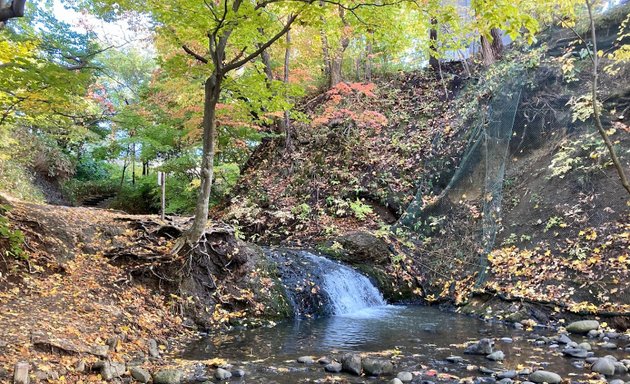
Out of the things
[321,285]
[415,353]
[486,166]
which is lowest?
[415,353]

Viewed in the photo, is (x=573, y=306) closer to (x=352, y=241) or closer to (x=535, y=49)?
(x=352, y=241)

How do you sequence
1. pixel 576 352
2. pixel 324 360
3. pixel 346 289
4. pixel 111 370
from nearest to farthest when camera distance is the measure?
pixel 111 370 → pixel 324 360 → pixel 576 352 → pixel 346 289

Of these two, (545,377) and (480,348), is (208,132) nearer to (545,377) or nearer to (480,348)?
(480,348)

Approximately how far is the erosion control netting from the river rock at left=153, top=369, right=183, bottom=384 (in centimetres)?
699

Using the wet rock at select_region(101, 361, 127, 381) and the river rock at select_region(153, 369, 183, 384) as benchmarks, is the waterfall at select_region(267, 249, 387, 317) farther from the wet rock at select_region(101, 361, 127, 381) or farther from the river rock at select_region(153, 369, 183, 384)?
the wet rock at select_region(101, 361, 127, 381)

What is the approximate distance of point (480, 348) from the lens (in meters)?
5.57

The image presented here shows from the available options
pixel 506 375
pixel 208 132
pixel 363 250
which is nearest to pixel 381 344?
pixel 506 375

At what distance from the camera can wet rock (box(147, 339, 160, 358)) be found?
207 inches

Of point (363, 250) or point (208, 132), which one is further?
point (363, 250)

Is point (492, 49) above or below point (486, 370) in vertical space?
above

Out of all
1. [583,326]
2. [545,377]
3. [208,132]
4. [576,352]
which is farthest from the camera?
[208,132]

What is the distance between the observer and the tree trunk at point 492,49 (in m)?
14.2

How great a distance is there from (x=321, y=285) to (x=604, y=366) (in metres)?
5.11

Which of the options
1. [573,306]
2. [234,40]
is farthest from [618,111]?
[234,40]
